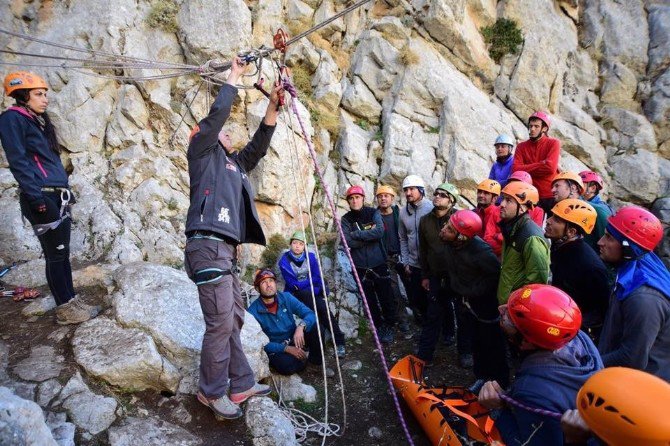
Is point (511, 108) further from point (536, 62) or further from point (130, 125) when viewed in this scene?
point (130, 125)

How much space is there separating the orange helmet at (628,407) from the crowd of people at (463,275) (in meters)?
0.02

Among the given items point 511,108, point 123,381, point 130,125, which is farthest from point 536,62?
point 123,381

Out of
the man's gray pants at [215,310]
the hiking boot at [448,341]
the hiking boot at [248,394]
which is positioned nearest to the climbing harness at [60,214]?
the man's gray pants at [215,310]

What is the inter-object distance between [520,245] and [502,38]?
1109cm

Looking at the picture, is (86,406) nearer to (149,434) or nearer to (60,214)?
(149,434)

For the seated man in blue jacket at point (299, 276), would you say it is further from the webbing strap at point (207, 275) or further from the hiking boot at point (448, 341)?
the webbing strap at point (207, 275)

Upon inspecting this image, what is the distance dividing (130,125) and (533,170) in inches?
327

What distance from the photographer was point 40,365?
4105mm

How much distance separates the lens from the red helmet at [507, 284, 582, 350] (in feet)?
7.55

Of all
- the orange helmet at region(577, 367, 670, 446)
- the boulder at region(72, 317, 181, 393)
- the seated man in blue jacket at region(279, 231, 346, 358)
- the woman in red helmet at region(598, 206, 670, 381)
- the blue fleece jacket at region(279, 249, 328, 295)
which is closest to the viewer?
the orange helmet at region(577, 367, 670, 446)

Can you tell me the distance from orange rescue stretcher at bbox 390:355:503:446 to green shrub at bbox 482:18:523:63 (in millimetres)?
11946

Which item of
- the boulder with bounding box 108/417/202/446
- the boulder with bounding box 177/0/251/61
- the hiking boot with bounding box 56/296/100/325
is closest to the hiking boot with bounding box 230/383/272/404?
the boulder with bounding box 108/417/202/446

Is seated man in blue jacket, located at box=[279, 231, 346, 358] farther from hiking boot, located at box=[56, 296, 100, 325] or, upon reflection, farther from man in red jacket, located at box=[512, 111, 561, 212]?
man in red jacket, located at box=[512, 111, 561, 212]

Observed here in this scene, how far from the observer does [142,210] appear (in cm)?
768
